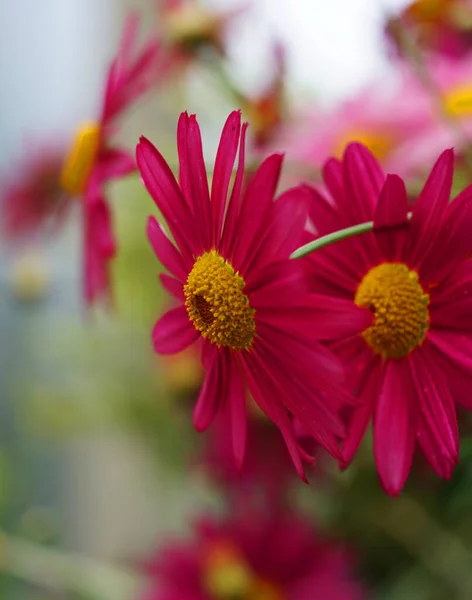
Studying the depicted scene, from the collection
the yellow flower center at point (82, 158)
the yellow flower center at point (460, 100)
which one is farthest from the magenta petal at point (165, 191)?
the yellow flower center at point (460, 100)

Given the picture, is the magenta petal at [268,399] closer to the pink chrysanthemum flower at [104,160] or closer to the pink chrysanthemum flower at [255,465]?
the pink chrysanthemum flower at [104,160]

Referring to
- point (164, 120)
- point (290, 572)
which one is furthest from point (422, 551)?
point (164, 120)

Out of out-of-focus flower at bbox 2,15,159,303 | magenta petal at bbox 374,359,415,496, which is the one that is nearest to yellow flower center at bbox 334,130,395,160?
out-of-focus flower at bbox 2,15,159,303

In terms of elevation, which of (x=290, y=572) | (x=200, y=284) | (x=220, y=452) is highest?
(x=200, y=284)

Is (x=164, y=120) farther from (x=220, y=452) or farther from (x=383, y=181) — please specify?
(x=383, y=181)

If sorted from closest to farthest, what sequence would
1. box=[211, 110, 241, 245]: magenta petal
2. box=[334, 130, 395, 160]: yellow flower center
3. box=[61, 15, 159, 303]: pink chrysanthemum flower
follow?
1. box=[211, 110, 241, 245]: magenta petal
2. box=[61, 15, 159, 303]: pink chrysanthemum flower
3. box=[334, 130, 395, 160]: yellow flower center

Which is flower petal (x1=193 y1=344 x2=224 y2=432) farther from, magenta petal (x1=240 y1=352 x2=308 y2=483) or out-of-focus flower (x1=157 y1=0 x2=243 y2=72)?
out-of-focus flower (x1=157 y1=0 x2=243 y2=72)
